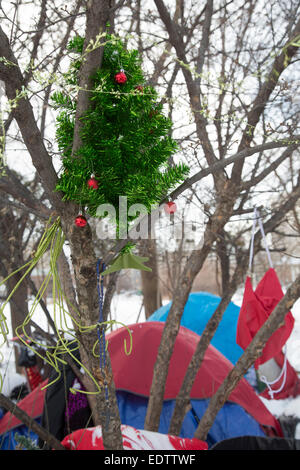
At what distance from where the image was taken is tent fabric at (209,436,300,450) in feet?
7.06

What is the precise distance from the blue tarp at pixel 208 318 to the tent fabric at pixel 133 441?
106 inches

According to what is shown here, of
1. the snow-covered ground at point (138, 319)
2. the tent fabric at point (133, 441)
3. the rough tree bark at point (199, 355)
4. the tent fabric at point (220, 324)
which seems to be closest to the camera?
the tent fabric at point (133, 441)

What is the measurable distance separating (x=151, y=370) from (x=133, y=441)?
117cm

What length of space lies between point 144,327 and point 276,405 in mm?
1576

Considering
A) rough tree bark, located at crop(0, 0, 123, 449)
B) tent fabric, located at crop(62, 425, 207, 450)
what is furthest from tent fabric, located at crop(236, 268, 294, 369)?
rough tree bark, located at crop(0, 0, 123, 449)

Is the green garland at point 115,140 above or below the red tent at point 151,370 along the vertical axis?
above

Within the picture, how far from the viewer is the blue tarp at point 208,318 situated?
4.39 metres

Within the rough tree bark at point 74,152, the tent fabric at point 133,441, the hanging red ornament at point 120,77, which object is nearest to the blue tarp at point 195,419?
the tent fabric at point 133,441

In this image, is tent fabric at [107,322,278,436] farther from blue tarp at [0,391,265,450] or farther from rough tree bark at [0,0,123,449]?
rough tree bark at [0,0,123,449]

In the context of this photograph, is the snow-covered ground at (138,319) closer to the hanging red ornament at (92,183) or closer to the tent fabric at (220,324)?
A: the hanging red ornament at (92,183)

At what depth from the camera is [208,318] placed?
15.0 ft

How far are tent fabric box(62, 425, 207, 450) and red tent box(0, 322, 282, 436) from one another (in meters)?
0.97

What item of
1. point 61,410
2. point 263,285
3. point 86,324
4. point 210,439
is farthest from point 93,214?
point 210,439

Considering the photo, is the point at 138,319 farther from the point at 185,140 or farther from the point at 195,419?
the point at 185,140
